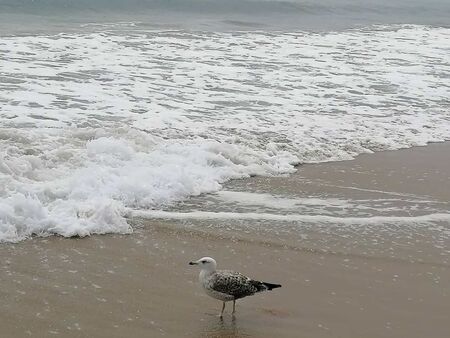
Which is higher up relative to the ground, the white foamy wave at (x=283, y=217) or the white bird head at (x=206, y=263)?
the white bird head at (x=206, y=263)

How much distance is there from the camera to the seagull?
505 cm

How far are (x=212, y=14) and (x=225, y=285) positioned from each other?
2978cm

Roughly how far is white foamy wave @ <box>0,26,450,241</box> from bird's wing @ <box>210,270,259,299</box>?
6.49 feet

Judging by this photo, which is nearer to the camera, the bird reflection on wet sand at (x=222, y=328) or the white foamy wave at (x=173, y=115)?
the bird reflection on wet sand at (x=222, y=328)

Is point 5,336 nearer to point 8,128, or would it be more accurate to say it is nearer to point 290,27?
point 8,128

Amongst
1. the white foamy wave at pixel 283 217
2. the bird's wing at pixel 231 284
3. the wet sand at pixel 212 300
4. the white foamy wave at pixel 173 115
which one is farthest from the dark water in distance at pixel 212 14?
the bird's wing at pixel 231 284

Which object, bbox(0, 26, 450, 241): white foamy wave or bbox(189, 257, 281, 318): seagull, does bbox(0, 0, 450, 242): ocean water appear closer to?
bbox(0, 26, 450, 241): white foamy wave

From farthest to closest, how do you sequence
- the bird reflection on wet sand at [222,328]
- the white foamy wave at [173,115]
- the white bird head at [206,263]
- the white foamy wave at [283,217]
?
the white foamy wave at [173,115] → the white foamy wave at [283,217] → the white bird head at [206,263] → the bird reflection on wet sand at [222,328]

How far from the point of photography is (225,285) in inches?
199

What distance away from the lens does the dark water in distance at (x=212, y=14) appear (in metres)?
27.1

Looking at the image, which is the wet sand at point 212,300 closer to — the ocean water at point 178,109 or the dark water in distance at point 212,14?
the ocean water at point 178,109

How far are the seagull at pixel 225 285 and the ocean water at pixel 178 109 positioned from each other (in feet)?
6.18

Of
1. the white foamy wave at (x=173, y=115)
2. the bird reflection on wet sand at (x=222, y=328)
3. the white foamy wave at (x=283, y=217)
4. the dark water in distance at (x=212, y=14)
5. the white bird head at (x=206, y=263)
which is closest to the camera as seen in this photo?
the bird reflection on wet sand at (x=222, y=328)

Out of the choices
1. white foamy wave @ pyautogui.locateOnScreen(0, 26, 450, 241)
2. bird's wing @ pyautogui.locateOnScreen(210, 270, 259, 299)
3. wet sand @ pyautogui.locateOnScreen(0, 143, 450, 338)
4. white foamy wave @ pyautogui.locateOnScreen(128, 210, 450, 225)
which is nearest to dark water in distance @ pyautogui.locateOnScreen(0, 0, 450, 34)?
white foamy wave @ pyautogui.locateOnScreen(0, 26, 450, 241)
